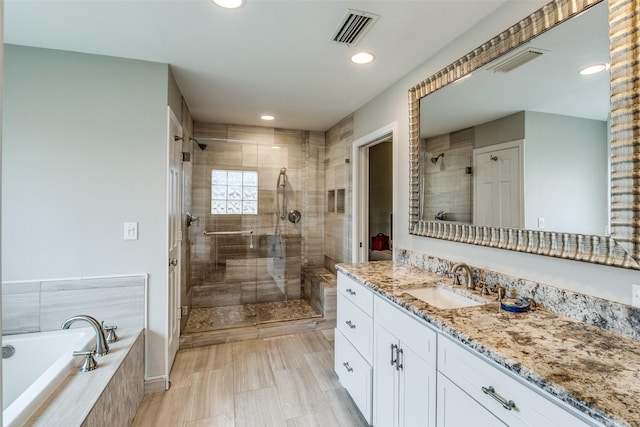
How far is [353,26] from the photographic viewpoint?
1.87 m

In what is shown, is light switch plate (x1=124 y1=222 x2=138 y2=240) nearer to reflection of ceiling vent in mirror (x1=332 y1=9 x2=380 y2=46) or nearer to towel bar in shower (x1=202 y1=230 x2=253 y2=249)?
towel bar in shower (x1=202 y1=230 x2=253 y2=249)

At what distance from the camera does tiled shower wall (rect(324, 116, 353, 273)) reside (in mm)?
A: 3582

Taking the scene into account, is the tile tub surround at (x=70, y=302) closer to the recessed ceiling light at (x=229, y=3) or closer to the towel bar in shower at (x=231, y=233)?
the towel bar in shower at (x=231, y=233)

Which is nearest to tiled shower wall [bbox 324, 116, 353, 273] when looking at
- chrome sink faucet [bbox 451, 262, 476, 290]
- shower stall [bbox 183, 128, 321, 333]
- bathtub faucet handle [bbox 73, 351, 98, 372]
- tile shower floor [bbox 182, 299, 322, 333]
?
shower stall [bbox 183, 128, 321, 333]

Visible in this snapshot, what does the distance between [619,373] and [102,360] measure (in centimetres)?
241

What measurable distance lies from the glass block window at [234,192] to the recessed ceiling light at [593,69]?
3.26 meters

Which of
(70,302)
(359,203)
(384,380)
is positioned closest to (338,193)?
(359,203)

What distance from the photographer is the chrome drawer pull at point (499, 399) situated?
101 centimetres

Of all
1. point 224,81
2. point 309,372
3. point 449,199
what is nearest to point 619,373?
point 449,199

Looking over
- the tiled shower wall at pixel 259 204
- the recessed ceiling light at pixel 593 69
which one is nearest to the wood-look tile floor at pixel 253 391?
the tiled shower wall at pixel 259 204

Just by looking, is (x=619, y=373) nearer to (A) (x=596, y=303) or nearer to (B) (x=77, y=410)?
(A) (x=596, y=303)

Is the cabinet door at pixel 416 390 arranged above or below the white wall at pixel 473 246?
below

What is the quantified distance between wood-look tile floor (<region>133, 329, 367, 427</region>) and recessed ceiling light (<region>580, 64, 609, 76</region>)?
2.23 meters

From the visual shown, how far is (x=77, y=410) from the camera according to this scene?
57.1 inches
